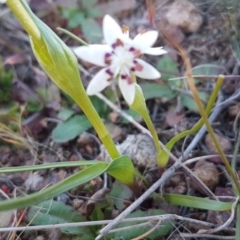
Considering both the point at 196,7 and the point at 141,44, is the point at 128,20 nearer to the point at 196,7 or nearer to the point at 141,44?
the point at 196,7

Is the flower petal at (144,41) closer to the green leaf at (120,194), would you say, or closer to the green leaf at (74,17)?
the green leaf at (120,194)

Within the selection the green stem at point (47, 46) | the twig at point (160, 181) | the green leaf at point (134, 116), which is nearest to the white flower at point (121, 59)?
the green stem at point (47, 46)

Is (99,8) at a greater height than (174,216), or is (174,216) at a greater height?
(99,8)

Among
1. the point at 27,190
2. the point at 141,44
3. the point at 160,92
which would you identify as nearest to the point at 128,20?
the point at 160,92

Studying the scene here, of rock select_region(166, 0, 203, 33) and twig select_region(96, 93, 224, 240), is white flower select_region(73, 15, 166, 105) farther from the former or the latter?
rock select_region(166, 0, 203, 33)

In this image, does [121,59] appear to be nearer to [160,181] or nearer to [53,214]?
[160,181]

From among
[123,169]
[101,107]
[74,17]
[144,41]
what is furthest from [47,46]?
[74,17]
